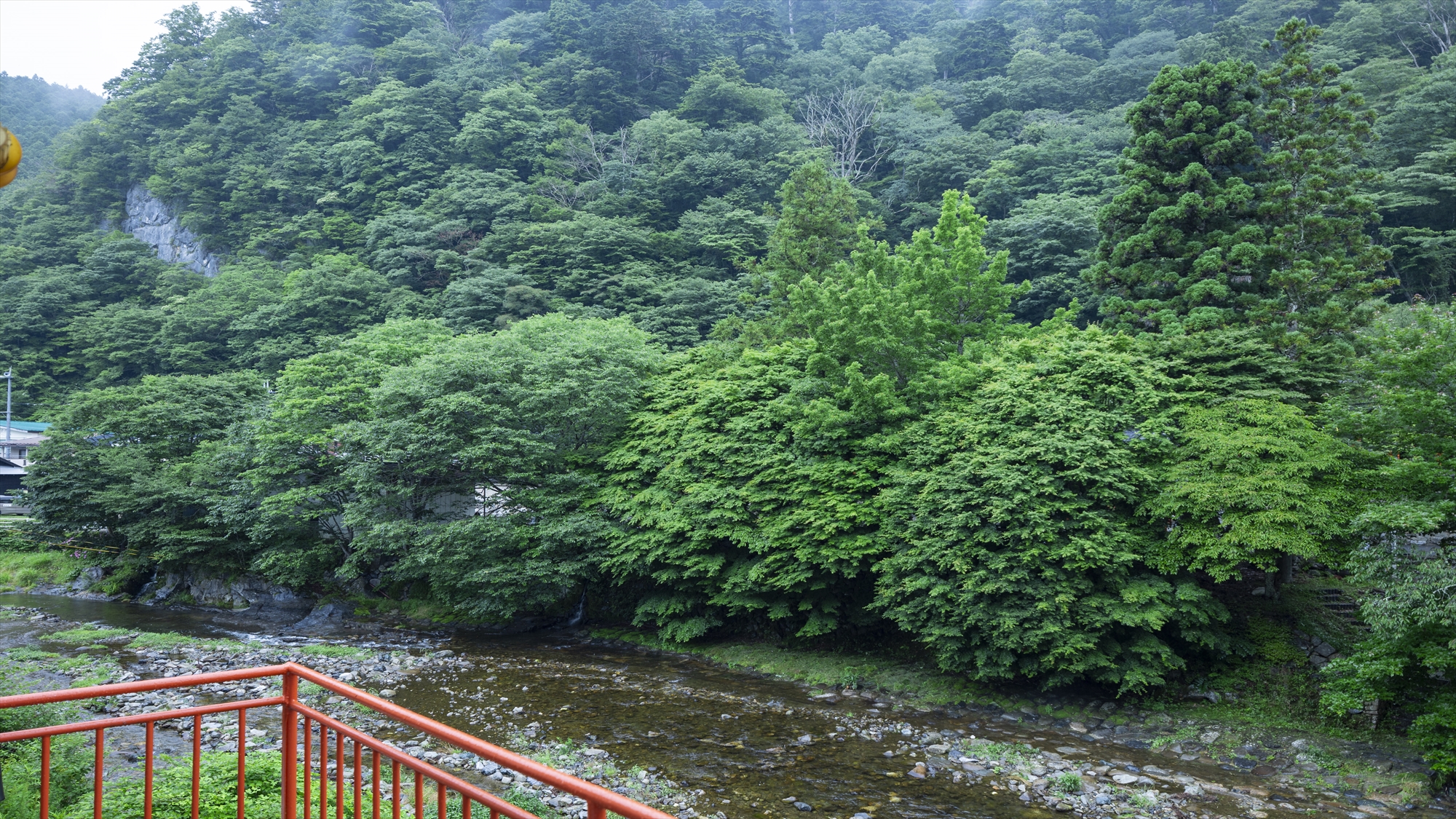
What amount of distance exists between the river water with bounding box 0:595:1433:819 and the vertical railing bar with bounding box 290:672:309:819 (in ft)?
20.3

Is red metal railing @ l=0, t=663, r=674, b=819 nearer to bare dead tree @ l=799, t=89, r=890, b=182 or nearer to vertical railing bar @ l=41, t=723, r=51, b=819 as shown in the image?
vertical railing bar @ l=41, t=723, r=51, b=819

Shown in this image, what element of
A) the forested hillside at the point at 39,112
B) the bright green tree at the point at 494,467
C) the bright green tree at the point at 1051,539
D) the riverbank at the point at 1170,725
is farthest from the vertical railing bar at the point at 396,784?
the forested hillside at the point at 39,112

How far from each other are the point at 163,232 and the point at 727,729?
198ft

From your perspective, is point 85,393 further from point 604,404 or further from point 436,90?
point 436,90

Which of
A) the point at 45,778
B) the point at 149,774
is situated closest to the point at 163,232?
the point at 149,774

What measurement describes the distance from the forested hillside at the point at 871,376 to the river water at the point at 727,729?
1391 millimetres

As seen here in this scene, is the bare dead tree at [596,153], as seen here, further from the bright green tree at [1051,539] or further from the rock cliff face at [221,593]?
the bright green tree at [1051,539]

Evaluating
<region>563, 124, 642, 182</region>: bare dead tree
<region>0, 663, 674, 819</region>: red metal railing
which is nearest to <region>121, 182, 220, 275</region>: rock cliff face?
<region>563, 124, 642, 182</region>: bare dead tree

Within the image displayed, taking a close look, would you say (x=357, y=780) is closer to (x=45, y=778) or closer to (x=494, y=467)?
(x=45, y=778)

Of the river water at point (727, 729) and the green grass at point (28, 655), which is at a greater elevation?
the green grass at point (28, 655)

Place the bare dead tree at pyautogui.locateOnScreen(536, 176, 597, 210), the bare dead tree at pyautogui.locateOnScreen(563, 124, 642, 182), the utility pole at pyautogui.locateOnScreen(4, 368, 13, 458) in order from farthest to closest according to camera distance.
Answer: the bare dead tree at pyautogui.locateOnScreen(563, 124, 642, 182) < the bare dead tree at pyautogui.locateOnScreen(536, 176, 597, 210) < the utility pole at pyautogui.locateOnScreen(4, 368, 13, 458)

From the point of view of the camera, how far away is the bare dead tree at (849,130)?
1809 inches

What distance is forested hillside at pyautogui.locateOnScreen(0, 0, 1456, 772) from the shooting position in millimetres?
12570

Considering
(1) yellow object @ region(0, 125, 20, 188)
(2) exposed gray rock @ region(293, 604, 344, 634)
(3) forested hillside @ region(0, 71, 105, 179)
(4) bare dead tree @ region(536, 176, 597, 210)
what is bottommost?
(2) exposed gray rock @ region(293, 604, 344, 634)
